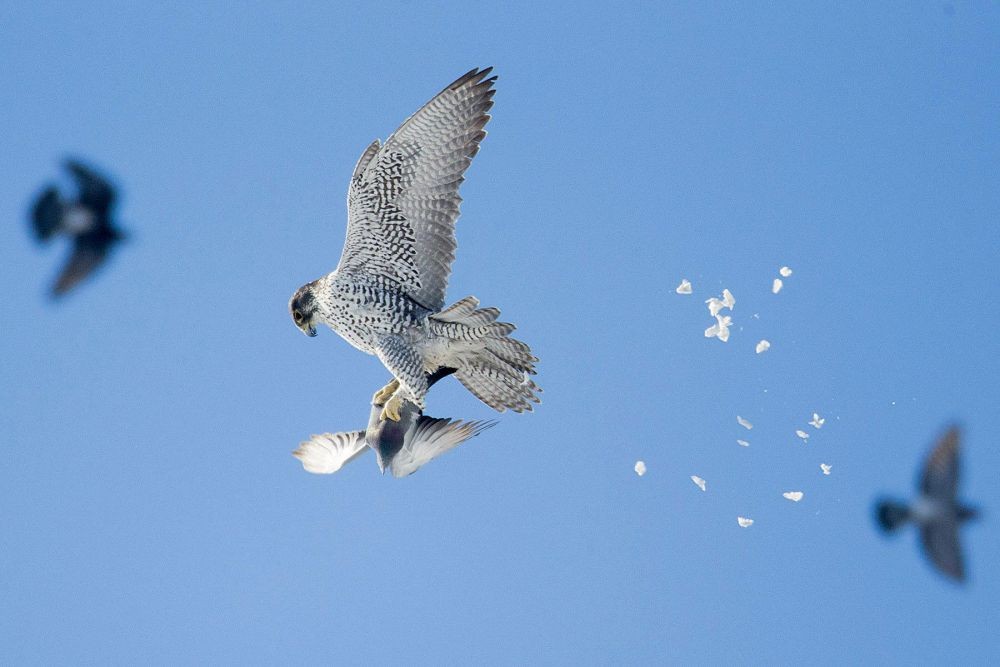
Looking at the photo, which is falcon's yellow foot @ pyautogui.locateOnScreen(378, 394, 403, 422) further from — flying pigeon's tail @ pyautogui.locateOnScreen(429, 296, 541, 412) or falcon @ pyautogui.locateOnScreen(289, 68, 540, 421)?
flying pigeon's tail @ pyautogui.locateOnScreen(429, 296, 541, 412)

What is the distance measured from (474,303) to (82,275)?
123 inches

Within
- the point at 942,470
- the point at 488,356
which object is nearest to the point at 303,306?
the point at 488,356

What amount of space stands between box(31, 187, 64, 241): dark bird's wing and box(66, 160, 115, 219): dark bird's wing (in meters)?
0.13

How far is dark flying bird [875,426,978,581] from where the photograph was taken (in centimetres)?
616

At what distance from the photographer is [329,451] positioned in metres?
10.1

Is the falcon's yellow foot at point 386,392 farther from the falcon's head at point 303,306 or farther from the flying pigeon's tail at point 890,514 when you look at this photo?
the flying pigeon's tail at point 890,514

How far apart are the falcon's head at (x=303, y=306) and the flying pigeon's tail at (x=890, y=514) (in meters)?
4.32

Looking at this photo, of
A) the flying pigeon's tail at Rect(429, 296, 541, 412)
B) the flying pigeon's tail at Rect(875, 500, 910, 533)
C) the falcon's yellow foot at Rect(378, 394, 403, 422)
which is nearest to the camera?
the flying pigeon's tail at Rect(875, 500, 910, 533)

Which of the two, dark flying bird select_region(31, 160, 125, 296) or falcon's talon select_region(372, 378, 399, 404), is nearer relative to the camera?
dark flying bird select_region(31, 160, 125, 296)

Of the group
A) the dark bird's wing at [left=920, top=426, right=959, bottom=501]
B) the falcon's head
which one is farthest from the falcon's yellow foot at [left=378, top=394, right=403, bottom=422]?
the dark bird's wing at [left=920, top=426, right=959, bottom=501]

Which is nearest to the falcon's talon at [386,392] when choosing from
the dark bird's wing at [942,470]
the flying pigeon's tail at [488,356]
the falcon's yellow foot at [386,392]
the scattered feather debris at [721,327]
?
the falcon's yellow foot at [386,392]

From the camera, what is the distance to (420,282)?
894 cm

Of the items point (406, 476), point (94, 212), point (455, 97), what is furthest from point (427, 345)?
point (94, 212)

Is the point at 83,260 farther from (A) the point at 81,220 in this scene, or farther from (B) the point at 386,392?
(B) the point at 386,392
